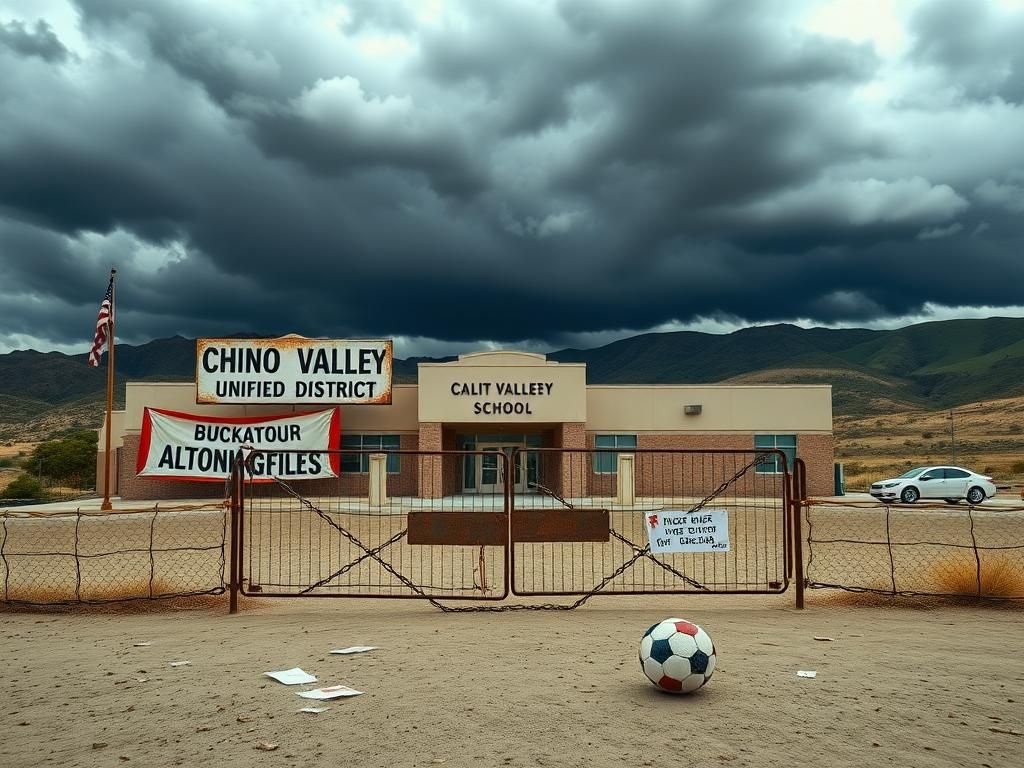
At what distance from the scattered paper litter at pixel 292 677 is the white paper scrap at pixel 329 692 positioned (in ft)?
1.04

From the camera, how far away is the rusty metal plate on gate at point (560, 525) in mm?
10742

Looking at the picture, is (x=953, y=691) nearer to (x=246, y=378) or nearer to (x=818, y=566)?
(x=818, y=566)

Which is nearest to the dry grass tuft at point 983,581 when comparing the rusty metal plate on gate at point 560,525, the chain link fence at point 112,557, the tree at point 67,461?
the rusty metal plate on gate at point 560,525

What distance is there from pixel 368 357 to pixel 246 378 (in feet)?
17.1

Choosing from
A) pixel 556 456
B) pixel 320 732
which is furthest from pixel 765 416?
pixel 320 732

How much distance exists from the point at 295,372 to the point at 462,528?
2586 cm

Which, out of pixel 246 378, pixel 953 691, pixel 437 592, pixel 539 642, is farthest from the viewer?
pixel 246 378

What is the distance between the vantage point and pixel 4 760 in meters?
5.34

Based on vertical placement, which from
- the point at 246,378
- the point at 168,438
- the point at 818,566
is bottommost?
the point at 818,566

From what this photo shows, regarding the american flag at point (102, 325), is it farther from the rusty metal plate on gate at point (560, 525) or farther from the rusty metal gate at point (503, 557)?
the rusty metal plate on gate at point (560, 525)

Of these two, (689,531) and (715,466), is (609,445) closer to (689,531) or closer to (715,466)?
(715,466)

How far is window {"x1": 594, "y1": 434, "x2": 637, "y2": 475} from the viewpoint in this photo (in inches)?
1394

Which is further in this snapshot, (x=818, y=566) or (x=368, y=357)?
(x=368, y=357)

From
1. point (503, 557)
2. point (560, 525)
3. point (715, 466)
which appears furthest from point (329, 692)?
point (715, 466)
